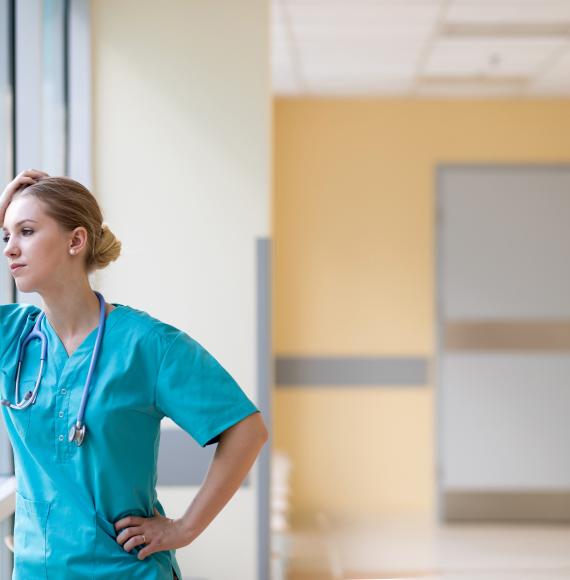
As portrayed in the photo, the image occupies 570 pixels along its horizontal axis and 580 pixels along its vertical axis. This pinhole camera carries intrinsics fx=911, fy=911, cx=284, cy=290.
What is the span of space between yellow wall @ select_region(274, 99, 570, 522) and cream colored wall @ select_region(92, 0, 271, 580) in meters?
2.70

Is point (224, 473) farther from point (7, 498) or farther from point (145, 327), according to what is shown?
point (7, 498)

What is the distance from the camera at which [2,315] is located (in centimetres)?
158

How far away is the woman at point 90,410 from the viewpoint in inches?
56.5

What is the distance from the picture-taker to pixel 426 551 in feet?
16.1

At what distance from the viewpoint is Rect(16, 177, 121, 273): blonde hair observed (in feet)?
4.76

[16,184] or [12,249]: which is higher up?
[16,184]

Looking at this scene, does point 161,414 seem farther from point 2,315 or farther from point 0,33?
point 0,33

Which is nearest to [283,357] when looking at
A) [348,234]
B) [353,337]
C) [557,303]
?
[353,337]

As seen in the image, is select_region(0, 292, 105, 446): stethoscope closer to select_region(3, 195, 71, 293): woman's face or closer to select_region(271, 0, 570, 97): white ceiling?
select_region(3, 195, 71, 293): woman's face

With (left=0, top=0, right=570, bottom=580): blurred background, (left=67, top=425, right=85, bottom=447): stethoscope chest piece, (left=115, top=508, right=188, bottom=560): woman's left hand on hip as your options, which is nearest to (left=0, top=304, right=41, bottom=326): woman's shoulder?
(left=67, top=425, right=85, bottom=447): stethoscope chest piece

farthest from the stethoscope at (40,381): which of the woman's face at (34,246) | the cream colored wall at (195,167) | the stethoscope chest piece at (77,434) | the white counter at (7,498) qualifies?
the cream colored wall at (195,167)

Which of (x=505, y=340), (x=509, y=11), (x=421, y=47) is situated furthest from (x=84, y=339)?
(x=505, y=340)

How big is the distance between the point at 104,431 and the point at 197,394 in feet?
0.53

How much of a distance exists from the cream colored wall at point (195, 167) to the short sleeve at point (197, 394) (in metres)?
1.40
